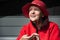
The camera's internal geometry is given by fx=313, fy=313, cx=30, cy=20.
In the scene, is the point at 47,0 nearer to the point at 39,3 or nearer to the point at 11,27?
the point at 11,27

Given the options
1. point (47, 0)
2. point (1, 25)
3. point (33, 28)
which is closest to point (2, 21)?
point (1, 25)

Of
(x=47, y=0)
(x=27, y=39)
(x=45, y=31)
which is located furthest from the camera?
(x=47, y=0)

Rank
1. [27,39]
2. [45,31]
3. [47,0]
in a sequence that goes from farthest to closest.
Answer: [47,0] < [45,31] < [27,39]

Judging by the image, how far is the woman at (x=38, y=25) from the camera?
3086 mm

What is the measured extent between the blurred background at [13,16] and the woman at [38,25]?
83.5 inches

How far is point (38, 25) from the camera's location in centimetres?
316

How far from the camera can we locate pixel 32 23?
322 cm

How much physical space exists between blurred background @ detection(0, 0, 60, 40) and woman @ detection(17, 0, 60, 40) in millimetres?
2122

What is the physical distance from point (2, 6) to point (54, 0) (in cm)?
93

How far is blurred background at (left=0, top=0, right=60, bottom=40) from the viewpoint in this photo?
17.7 ft

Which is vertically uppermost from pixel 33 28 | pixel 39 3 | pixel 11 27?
pixel 39 3

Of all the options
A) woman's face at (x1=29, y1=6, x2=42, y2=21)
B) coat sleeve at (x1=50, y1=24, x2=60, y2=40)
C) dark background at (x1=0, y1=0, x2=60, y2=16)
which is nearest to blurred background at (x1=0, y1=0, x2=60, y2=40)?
dark background at (x1=0, y1=0, x2=60, y2=16)

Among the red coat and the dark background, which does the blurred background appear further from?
the red coat

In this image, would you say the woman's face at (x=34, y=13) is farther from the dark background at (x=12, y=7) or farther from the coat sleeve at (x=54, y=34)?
the dark background at (x=12, y=7)
